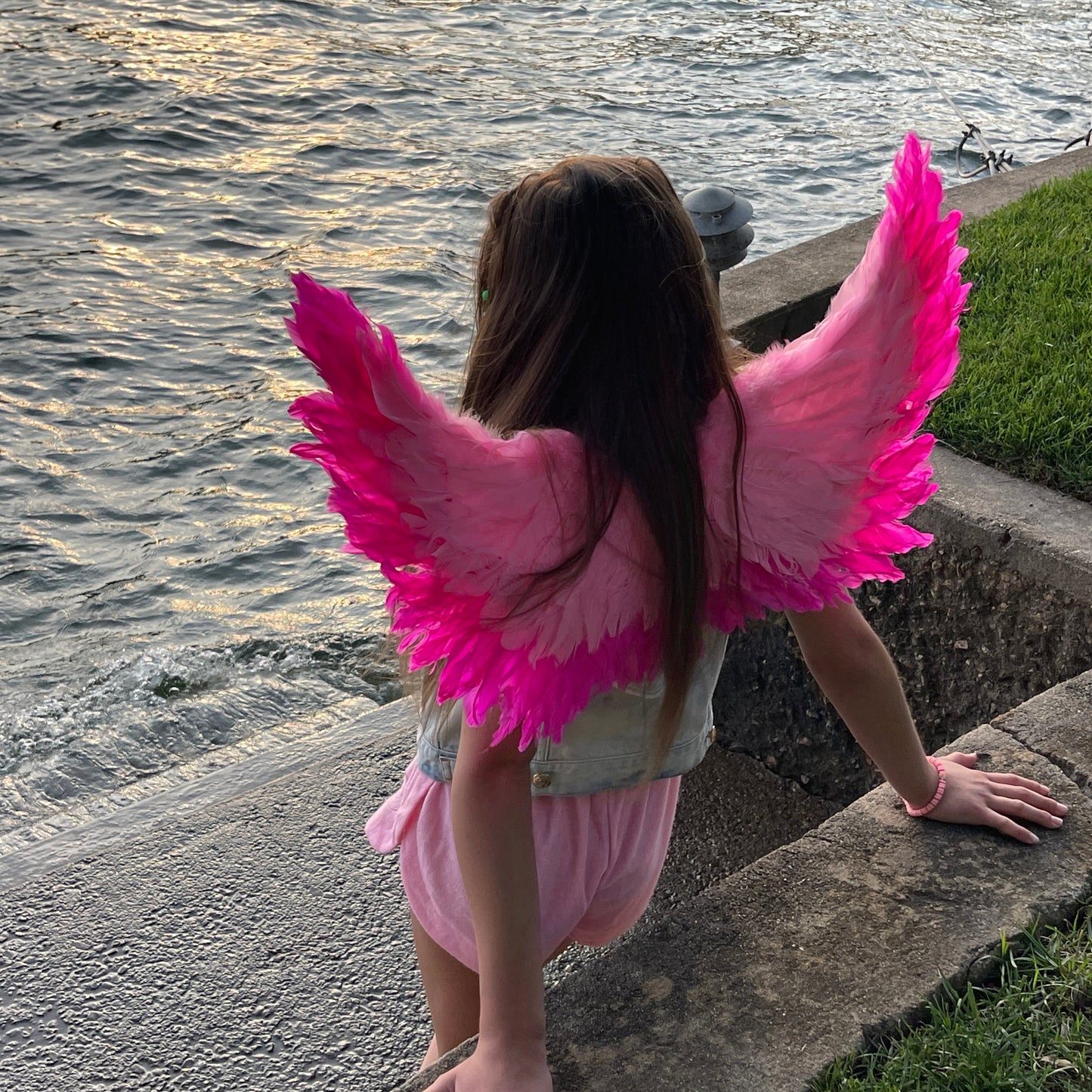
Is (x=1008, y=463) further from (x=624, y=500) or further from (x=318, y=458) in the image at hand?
(x=318, y=458)

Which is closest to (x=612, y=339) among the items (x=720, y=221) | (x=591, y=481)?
(x=591, y=481)

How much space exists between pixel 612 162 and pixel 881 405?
0.50 m

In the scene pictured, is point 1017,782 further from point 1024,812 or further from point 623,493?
point 623,493

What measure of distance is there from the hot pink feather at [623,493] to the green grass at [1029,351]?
1.52 m

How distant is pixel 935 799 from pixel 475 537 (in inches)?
41.0

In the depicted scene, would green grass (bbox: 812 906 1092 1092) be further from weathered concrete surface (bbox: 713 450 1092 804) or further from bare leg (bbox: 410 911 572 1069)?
weathered concrete surface (bbox: 713 450 1092 804)

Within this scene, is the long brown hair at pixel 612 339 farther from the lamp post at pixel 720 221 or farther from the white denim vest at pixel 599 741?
the lamp post at pixel 720 221

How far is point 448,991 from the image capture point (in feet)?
6.78

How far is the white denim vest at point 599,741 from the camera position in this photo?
1.88m

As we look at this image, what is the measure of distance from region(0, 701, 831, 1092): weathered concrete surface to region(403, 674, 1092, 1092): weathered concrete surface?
938 mm

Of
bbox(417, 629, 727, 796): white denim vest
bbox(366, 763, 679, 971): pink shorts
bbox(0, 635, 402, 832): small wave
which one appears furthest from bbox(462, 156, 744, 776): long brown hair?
bbox(0, 635, 402, 832): small wave

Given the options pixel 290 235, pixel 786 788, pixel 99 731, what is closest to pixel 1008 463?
pixel 786 788

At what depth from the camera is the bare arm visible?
2.04 m

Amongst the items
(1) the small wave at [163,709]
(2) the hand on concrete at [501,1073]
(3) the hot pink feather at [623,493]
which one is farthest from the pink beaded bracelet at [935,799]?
(1) the small wave at [163,709]
